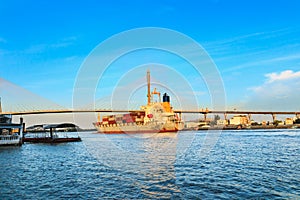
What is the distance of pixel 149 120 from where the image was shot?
10312 centimetres

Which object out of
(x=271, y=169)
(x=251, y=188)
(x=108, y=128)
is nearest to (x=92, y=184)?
(x=251, y=188)

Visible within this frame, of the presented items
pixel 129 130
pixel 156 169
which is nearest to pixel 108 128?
pixel 129 130

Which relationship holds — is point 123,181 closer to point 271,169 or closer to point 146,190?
point 146,190

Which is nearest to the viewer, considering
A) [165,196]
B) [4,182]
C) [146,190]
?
[165,196]

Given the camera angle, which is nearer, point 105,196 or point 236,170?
point 105,196

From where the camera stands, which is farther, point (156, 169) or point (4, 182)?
point (156, 169)

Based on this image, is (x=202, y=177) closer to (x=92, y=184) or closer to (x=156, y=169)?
(x=156, y=169)

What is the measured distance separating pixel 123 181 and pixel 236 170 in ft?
27.5

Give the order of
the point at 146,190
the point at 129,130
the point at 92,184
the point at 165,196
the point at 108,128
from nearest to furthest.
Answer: the point at 165,196 → the point at 146,190 → the point at 92,184 → the point at 129,130 → the point at 108,128

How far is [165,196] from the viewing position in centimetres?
1354

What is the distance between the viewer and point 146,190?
1465 centimetres

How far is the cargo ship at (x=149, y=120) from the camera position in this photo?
9906cm

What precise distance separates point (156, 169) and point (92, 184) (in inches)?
229

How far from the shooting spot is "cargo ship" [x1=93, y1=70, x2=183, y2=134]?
99.1 metres
